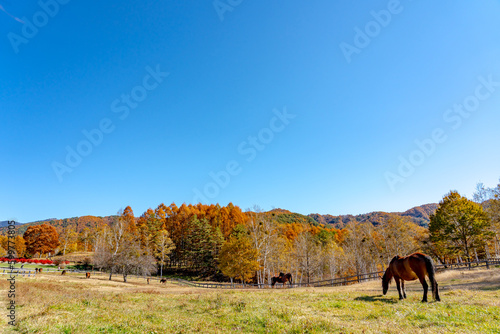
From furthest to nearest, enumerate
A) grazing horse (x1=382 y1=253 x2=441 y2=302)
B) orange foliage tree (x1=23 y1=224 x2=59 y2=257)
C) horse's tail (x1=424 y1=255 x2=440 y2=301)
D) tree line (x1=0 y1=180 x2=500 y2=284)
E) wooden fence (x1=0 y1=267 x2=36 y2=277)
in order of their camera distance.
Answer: orange foliage tree (x1=23 y1=224 x2=59 y2=257) < tree line (x1=0 y1=180 x2=500 y2=284) < wooden fence (x1=0 y1=267 x2=36 y2=277) < grazing horse (x1=382 y1=253 x2=441 y2=302) < horse's tail (x1=424 y1=255 x2=440 y2=301)

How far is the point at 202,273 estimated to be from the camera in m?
68.7

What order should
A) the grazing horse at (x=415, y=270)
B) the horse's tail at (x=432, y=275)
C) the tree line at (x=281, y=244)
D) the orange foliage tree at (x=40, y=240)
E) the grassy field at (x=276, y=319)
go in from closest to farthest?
the grassy field at (x=276, y=319) → the horse's tail at (x=432, y=275) → the grazing horse at (x=415, y=270) → the tree line at (x=281, y=244) → the orange foliage tree at (x=40, y=240)

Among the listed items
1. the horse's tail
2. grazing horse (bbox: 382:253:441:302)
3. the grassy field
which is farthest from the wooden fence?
the horse's tail

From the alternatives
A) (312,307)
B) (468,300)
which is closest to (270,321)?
(312,307)

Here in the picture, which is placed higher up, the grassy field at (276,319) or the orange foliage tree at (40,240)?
the orange foliage tree at (40,240)

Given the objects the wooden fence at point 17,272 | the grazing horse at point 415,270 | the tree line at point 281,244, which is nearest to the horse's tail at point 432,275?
the grazing horse at point 415,270

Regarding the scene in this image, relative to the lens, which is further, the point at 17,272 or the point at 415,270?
the point at 17,272

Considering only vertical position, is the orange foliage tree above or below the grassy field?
above

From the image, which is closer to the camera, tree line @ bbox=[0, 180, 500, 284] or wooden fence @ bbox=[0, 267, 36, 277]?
wooden fence @ bbox=[0, 267, 36, 277]

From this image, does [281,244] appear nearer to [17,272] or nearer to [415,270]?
[415,270]

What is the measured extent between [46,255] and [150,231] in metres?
48.4

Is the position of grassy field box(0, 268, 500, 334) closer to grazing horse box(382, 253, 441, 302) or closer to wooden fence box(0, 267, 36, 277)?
grazing horse box(382, 253, 441, 302)

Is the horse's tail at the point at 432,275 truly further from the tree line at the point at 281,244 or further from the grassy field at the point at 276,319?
the tree line at the point at 281,244

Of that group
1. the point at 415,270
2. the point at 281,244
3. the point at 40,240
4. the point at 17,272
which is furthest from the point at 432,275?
the point at 40,240
